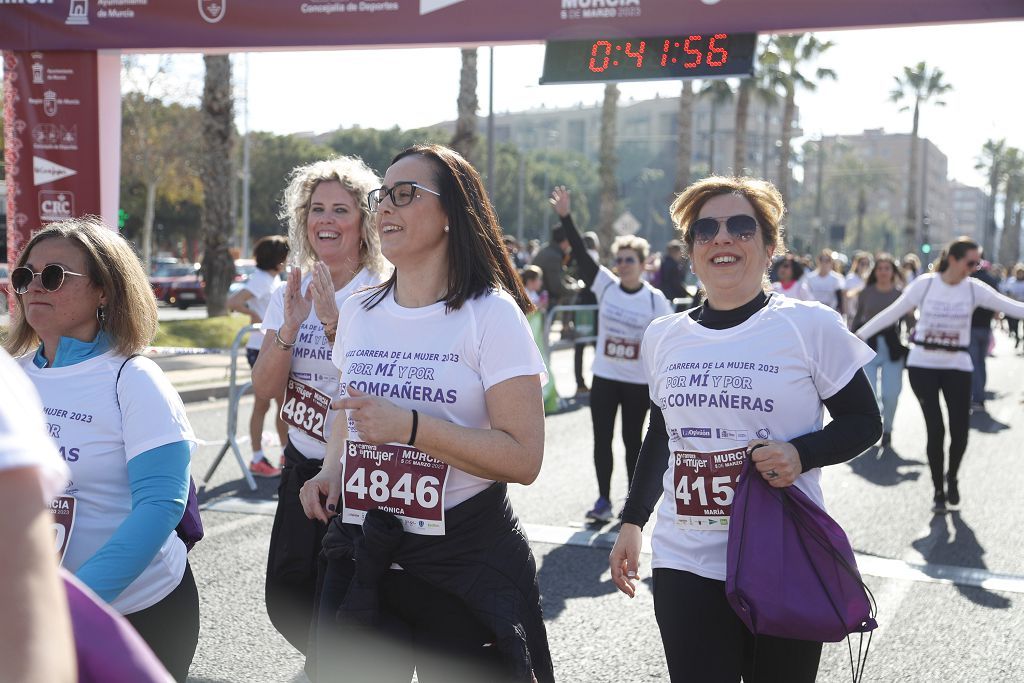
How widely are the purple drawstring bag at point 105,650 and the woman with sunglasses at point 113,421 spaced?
1474 mm

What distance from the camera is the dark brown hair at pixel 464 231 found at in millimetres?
2863

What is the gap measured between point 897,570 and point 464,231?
4359 mm

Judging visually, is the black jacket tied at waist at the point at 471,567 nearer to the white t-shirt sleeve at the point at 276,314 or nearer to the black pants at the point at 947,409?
the white t-shirt sleeve at the point at 276,314

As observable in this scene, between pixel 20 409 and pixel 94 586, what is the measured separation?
1575 mm

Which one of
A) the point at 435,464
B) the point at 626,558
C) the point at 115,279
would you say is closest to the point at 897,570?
the point at 626,558

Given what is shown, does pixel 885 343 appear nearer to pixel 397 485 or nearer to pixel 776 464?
pixel 776 464

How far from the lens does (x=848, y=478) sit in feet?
30.2

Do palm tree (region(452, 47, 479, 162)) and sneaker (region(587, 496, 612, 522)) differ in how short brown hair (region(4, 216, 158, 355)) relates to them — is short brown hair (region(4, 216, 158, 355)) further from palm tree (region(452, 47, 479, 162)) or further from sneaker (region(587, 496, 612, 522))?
palm tree (region(452, 47, 479, 162))

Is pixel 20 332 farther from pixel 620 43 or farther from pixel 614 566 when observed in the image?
pixel 620 43

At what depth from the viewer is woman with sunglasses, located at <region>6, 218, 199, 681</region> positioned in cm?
263

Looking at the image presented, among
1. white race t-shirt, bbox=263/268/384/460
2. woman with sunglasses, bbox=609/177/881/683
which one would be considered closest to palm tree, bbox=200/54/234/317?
white race t-shirt, bbox=263/268/384/460

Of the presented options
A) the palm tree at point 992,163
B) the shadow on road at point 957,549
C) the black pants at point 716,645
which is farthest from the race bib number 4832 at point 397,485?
the palm tree at point 992,163

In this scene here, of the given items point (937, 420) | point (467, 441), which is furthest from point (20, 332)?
point (937, 420)

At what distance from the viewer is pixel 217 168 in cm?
1986
